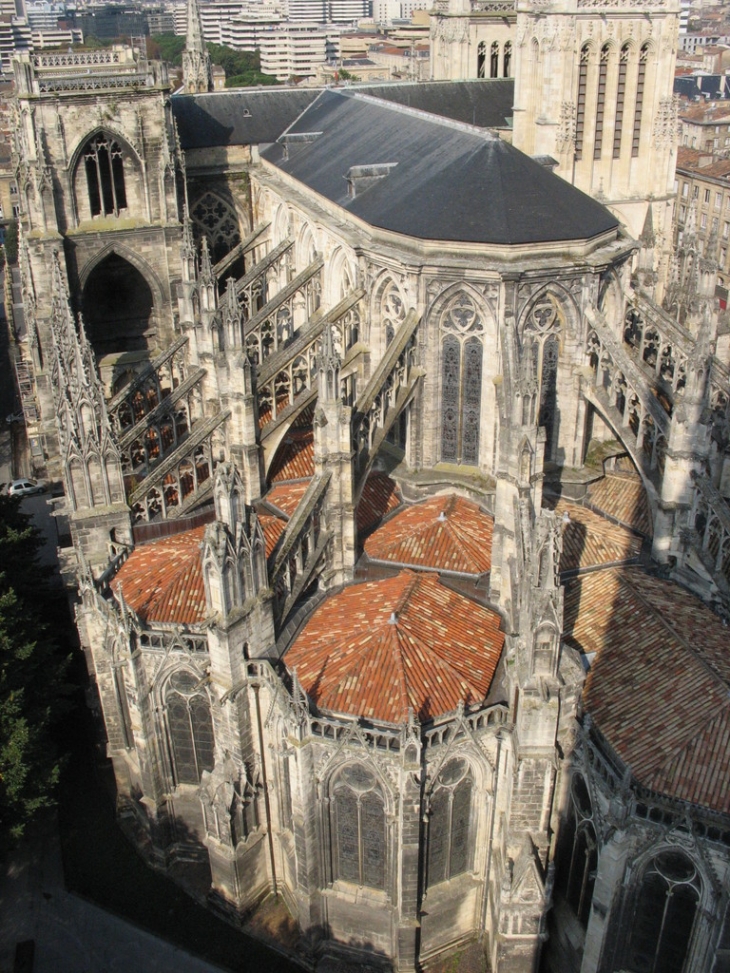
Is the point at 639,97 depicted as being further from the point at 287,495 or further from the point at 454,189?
the point at 287,495

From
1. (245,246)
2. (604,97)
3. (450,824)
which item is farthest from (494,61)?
(450,824)

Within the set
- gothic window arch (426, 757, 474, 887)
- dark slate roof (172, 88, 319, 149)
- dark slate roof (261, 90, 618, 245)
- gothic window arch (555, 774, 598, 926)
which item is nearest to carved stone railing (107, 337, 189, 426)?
dark slate roof (261, 90, 618, 245)

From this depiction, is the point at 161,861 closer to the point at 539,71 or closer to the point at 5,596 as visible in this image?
the point at 5,596

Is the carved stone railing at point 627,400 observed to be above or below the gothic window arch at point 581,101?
below

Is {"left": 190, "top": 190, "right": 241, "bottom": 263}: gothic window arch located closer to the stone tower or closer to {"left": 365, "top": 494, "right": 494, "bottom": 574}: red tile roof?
the stone tower

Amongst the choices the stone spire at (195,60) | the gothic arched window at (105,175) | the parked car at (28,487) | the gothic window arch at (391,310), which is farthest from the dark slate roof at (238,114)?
the gothic window arch at (391,310)

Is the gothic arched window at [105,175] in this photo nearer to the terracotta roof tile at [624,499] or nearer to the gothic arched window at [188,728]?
the gothic arched window at [188,728]
